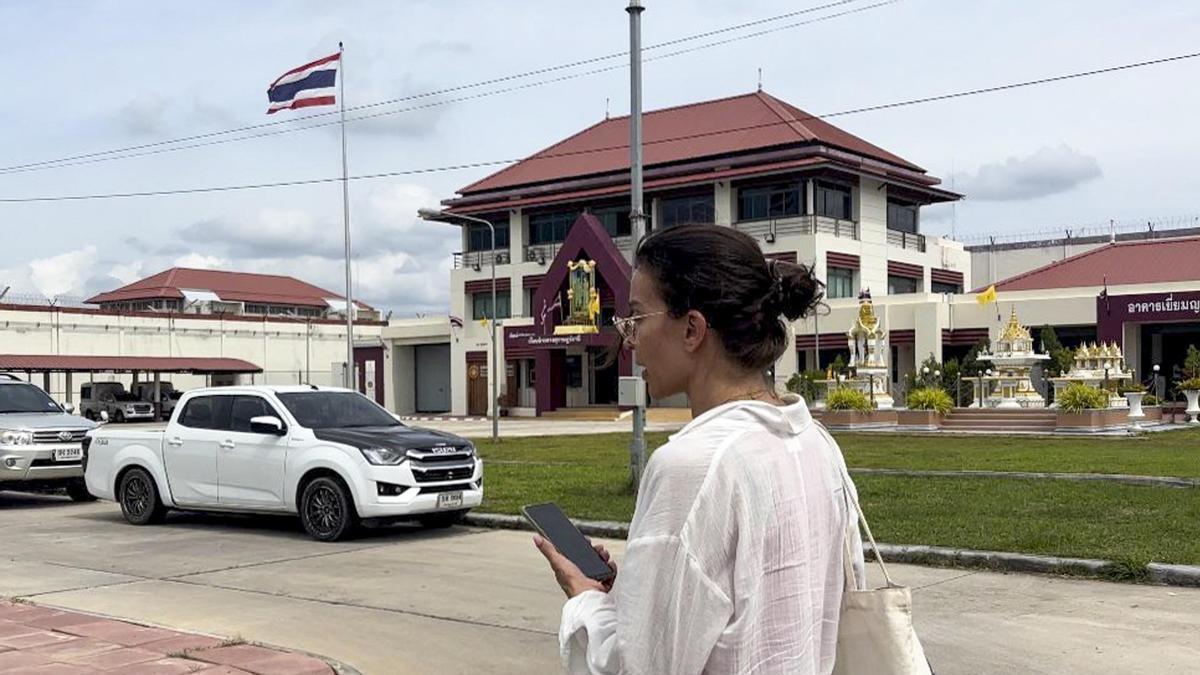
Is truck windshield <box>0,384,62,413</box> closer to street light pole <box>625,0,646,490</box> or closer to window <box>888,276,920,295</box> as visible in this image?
street light pole <box>625,0,646,490</box>

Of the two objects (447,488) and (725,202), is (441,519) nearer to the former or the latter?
(447,488)

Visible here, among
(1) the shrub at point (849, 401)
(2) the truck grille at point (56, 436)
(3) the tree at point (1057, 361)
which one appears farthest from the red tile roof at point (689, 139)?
(2) the truck grille at point (56, 436)

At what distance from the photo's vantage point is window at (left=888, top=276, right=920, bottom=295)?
57750mm

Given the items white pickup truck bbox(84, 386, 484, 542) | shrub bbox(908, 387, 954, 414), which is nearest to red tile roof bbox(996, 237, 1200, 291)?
shrub bbox(908, 387, 954, 414)

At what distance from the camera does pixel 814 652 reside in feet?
7.39

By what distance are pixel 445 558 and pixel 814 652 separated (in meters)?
10.0

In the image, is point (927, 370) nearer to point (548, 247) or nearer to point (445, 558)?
point (548, 247)

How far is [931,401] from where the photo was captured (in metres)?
34.8

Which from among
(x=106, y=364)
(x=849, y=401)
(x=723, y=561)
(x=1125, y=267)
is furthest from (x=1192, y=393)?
(x=106, y=364)

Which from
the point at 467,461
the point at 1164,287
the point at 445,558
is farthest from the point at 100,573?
the point at 1164,287

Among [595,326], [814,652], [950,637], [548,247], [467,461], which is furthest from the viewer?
[548,247]

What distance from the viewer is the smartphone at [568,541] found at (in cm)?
256

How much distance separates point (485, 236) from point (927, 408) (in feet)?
109

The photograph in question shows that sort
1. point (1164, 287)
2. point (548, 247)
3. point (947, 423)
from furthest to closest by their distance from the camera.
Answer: point (548, 247), point (1164, 287), point (947, 423)
